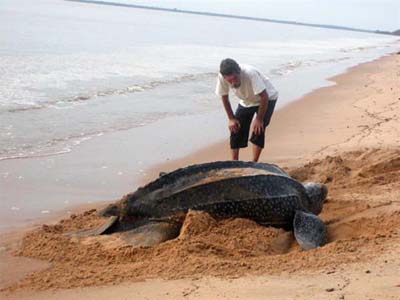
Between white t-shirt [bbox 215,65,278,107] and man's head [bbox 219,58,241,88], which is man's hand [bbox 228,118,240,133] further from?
man's head [bbox 219,58,241,88]

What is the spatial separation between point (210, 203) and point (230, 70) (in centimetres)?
152

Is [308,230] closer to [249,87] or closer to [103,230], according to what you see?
[103,230]

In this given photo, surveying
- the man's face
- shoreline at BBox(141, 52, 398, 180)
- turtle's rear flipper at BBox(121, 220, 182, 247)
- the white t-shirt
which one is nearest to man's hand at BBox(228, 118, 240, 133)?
the white t-shirt

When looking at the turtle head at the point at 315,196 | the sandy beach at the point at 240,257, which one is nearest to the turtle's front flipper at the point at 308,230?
the sandy beach at the point at 240,257

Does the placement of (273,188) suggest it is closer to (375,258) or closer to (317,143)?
(375,258)

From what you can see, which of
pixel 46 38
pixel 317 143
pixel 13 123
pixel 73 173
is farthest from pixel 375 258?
pixel 46 38

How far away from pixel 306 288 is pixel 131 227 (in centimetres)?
169

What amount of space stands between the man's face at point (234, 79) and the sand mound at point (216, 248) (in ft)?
4.60

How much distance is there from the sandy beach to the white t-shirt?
879 millimetres

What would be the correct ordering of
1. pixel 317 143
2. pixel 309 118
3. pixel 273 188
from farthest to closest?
pixel 309 118
pixel 317 143
pixel 273 188

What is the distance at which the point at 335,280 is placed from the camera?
10.4 feet

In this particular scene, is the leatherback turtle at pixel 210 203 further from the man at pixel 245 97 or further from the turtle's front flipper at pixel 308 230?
the man at pixel 245 97

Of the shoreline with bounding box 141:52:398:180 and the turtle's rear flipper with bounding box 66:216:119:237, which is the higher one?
the turtle's rear flipper with bounding box 66:216:119:237

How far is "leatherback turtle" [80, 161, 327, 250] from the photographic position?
169 inches
